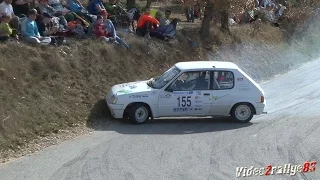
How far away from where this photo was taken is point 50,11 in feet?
61.0

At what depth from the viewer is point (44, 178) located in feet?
37.0

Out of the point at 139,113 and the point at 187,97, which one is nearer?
the point at 139,113

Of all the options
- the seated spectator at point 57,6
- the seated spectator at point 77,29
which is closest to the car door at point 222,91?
the seated spectator at point 77,29

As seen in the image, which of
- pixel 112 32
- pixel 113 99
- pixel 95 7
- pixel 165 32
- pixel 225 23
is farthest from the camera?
pixel 225 23

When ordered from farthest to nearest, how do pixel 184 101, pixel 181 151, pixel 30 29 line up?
pixel 30 29 < pixel 184 101 < pixel 181 151

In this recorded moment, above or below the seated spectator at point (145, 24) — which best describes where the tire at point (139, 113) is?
below

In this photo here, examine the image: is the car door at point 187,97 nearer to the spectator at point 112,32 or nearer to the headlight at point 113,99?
the headlight at point 113,99

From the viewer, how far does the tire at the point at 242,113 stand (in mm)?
16812

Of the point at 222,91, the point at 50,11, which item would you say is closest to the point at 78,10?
the point at 50,11

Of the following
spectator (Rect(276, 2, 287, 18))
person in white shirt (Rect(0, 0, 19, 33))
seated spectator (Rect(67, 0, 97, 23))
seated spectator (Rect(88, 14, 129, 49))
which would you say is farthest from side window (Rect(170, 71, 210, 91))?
spectator (Rect(276, 2, 287, 18))

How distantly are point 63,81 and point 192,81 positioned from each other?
135 inches

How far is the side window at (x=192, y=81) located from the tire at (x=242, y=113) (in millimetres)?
1011

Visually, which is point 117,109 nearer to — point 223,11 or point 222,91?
point 222,91

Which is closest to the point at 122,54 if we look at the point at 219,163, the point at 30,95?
the point at 30,95
